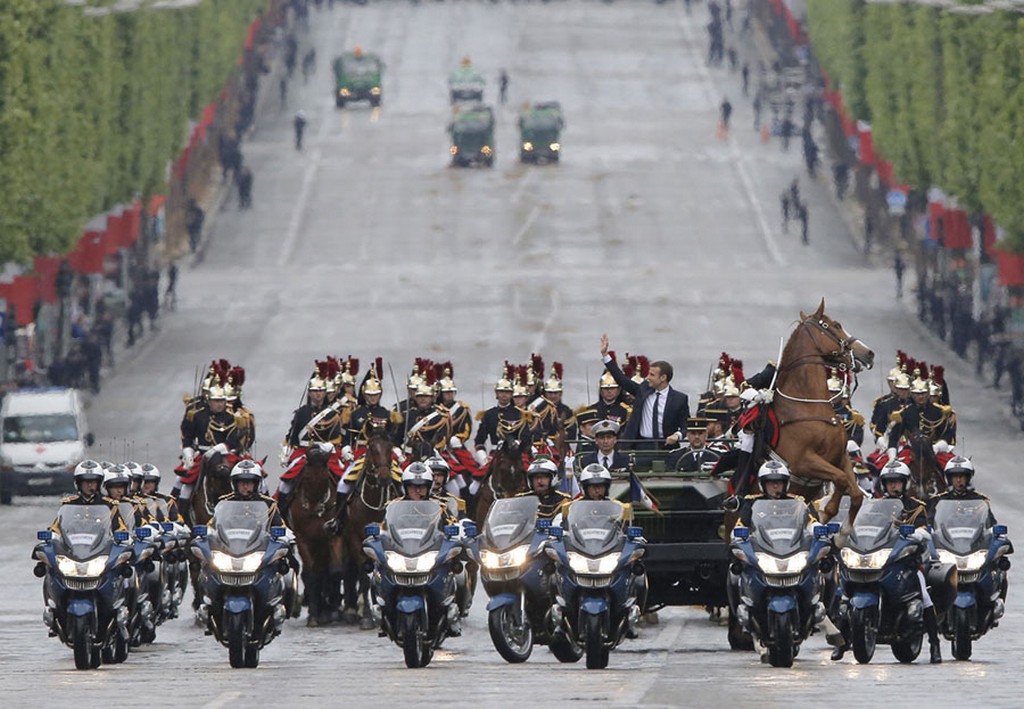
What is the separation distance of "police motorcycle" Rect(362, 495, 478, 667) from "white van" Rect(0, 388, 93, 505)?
27.1m

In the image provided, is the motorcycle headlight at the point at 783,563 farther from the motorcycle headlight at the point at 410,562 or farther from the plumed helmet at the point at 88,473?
the plumed helmet at the point at 88,473

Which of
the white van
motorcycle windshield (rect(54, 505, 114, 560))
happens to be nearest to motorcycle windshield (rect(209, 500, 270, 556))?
motorcycle windshield (rect(54, 505, 114, 560))

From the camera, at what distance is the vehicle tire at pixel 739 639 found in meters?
28.7

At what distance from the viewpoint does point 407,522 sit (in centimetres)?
2730

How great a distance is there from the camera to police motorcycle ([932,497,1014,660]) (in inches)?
1093

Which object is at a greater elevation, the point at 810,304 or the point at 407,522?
the point at 407,522

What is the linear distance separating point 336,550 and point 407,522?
17.9 feet

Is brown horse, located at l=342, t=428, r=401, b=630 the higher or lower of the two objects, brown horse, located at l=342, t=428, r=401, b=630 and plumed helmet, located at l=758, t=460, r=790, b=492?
the lower

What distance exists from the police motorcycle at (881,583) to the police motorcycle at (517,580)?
2432mm

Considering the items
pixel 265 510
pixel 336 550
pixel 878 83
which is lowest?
pixel 878 83

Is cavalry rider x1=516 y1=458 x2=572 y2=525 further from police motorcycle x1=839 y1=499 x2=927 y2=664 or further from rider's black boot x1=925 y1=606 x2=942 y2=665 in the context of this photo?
rider's black boot x1=925 y1=606 x2=942 y2=665

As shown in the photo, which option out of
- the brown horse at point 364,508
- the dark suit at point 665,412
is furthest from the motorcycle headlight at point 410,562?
the dark suit at point 665,412

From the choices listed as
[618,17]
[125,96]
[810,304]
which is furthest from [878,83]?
[618,17]

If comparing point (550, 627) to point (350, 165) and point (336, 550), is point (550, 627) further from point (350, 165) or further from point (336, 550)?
point (350, 165)
